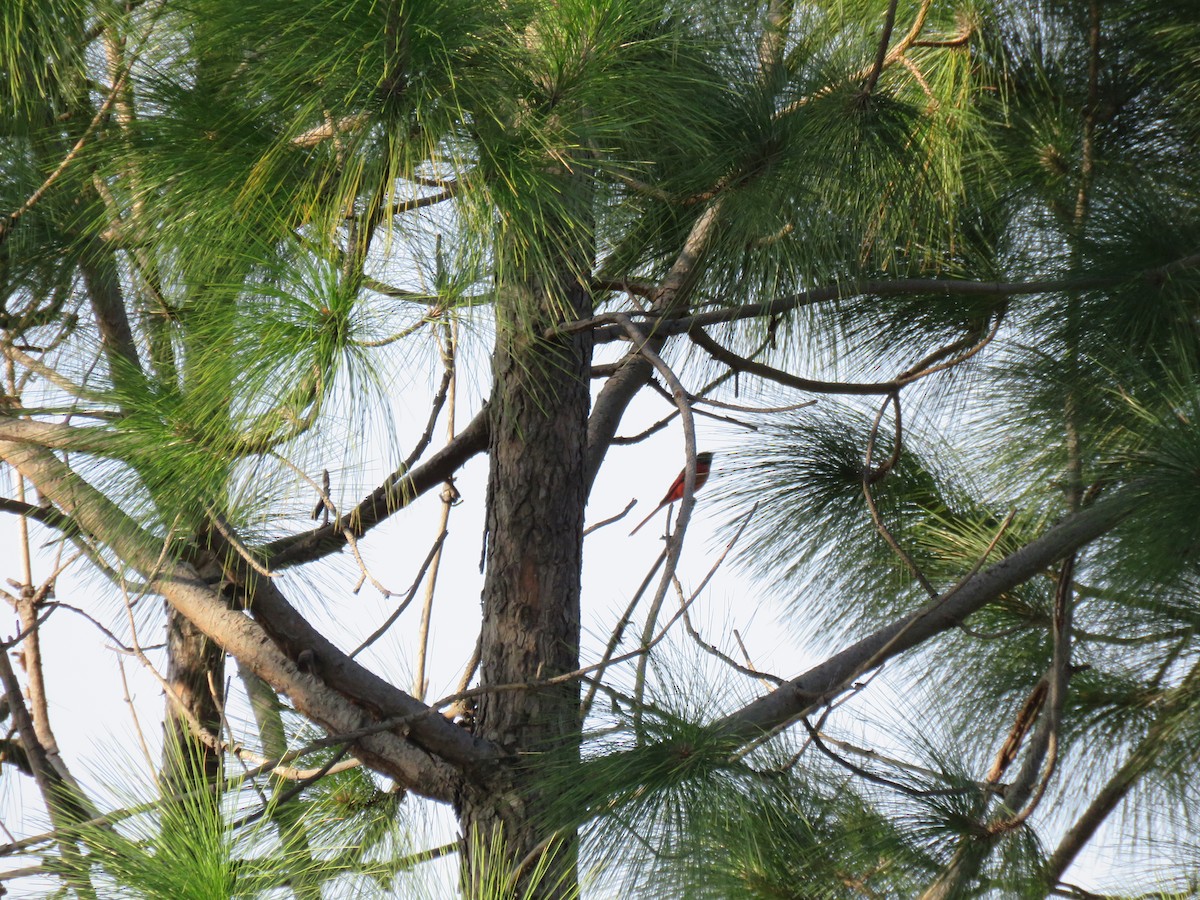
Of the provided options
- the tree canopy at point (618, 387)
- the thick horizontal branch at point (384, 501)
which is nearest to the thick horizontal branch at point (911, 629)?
the tree canopy at point (618, 387)

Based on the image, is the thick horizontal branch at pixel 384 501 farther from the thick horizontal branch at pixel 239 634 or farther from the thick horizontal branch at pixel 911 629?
the thick horizontal branch at pixel 911 629

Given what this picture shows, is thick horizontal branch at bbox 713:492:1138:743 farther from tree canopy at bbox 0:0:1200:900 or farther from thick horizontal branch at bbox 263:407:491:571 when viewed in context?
thick horizontal branch at bbox 263:407:491:571

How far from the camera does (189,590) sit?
1.30m

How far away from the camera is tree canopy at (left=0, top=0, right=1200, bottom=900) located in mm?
993

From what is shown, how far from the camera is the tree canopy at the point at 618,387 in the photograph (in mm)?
993

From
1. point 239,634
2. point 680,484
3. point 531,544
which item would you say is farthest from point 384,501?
A: point 680,484

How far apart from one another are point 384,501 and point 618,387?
34cm

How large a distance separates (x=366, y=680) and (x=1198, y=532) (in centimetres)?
83

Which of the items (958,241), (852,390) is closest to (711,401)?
(852,390)

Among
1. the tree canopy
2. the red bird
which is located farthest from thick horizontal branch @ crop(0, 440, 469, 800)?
the red bird

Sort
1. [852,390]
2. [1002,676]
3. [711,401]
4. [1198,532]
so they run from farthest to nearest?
1. [1002,676]
2. [852,390]
3. [1198,532]
4. [711,401]

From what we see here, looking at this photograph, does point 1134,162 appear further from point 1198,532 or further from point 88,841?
point 88,841

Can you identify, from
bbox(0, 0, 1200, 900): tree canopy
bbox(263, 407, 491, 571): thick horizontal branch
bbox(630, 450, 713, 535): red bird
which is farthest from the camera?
bbox(630, 450, 713, 535): red bird

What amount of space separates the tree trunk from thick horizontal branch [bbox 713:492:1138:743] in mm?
224
